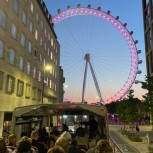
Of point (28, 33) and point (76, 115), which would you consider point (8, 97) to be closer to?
point (28, 33)

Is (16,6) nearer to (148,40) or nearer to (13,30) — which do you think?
(13,30)

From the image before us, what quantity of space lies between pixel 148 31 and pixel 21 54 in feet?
134

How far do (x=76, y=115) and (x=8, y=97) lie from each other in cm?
2122

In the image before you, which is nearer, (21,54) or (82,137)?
(82,137)

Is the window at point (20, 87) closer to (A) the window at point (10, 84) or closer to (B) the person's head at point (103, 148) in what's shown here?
(A) the window at point (10, 84)

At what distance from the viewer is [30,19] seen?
4350 centimetres

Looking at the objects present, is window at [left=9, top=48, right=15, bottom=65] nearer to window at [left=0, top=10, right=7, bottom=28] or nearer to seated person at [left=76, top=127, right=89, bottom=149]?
window at [left=0, top=10, right=7, bottom=28]

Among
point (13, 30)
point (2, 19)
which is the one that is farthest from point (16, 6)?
point (2, 19)

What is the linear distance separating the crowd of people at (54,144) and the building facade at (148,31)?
57.3 meters

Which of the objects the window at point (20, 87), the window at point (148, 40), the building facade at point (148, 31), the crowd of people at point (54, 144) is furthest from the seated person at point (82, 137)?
the window at point (148, 40)

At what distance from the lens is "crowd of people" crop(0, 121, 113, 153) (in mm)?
5117

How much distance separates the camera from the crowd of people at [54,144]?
512 centimetres

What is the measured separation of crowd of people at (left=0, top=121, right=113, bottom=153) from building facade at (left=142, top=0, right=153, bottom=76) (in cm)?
5728

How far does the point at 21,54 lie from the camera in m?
38.1
